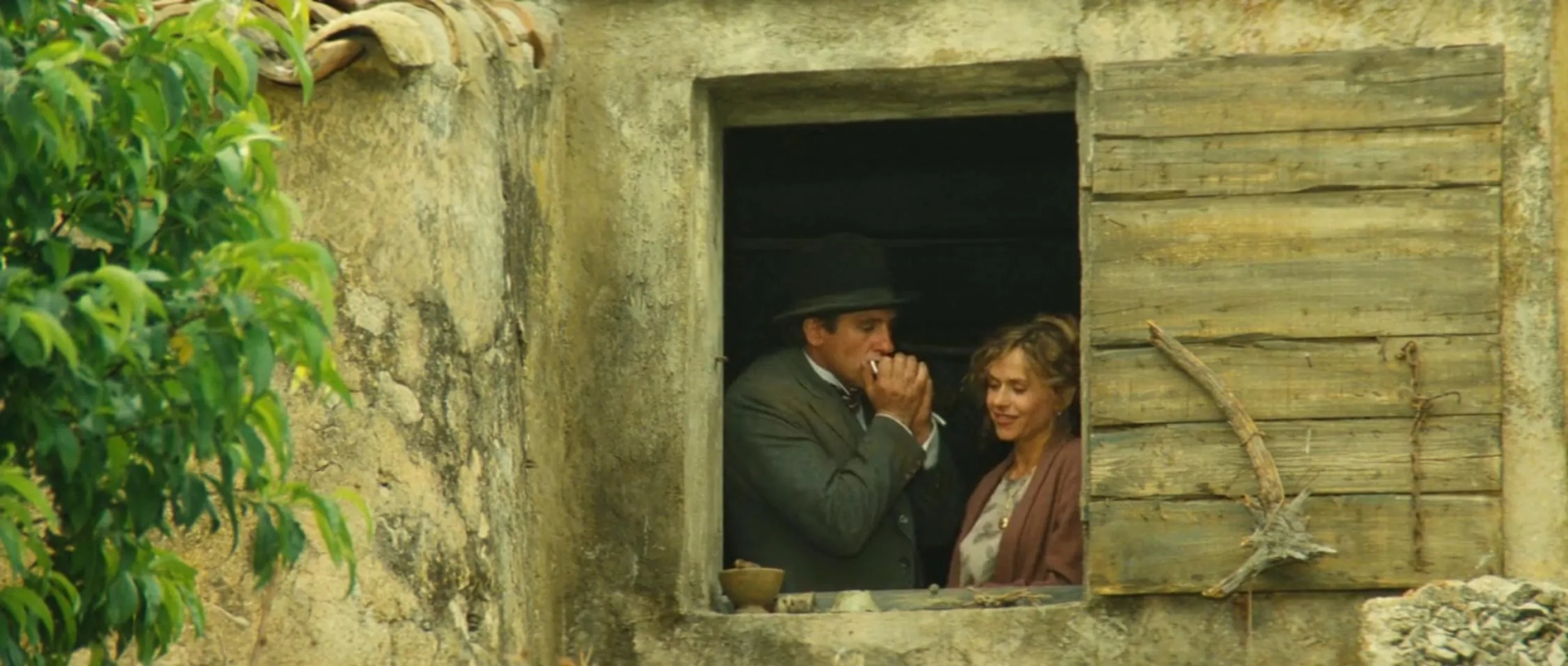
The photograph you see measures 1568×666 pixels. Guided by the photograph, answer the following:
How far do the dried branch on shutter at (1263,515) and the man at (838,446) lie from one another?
1324 mm

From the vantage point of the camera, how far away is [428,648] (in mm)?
6176

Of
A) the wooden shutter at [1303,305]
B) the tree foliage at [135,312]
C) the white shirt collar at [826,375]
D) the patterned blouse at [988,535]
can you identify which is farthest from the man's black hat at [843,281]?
the tree foliage at [135,312]

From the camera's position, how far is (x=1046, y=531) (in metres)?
7.66

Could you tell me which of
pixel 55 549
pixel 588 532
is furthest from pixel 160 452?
pixel 588 532

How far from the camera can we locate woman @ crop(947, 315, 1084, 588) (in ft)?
25.1

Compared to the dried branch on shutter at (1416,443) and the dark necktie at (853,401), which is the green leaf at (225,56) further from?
the dark necktie at (853,401)

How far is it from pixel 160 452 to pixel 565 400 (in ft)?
8.09

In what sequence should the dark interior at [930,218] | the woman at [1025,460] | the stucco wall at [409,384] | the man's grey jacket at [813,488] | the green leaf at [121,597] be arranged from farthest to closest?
the dark interior at [930,218]
the man's grey jacket at [813,488]
the woman at [1025,460]
the stucco wall at [409,384]
the green leaf at [121,597]

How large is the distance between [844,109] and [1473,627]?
1896 millimetres

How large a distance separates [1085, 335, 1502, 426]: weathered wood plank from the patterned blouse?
106 cm

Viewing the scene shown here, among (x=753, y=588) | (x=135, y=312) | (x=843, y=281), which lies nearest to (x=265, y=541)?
(x=135, y=312)

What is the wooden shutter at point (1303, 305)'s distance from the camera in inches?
260

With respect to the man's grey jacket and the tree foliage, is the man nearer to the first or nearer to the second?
the man's grey jacket

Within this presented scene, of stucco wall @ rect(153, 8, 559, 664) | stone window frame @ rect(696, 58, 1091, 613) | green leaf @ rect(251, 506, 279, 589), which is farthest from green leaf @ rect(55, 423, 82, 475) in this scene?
stone window frame @ rect(696, 58, 1091, 613)
